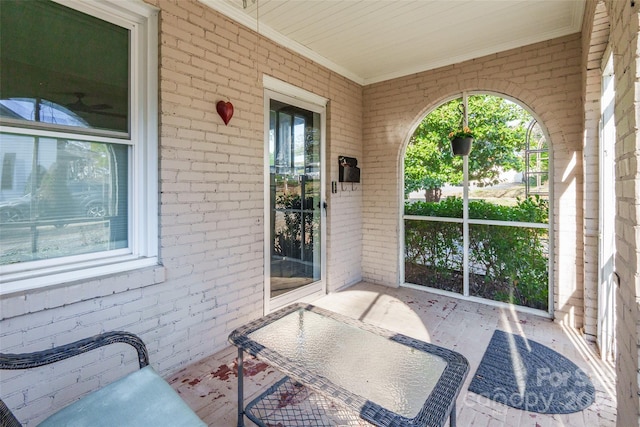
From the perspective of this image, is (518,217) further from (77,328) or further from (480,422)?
(77,328)

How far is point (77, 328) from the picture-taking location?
186 centimetres

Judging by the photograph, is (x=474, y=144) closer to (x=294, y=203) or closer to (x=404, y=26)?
(x=404, y=26)

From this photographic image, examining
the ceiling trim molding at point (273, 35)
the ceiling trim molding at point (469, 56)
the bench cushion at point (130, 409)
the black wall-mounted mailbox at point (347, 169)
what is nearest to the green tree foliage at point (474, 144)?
the ceiling trim molding at point (469, 56)

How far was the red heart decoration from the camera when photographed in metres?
2.53

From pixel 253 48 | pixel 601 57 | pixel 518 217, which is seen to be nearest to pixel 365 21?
pixel 253 48

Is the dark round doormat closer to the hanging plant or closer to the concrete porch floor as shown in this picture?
the concrete porch floor

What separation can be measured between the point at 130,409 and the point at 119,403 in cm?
7

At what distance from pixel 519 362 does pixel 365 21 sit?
10.5 feet

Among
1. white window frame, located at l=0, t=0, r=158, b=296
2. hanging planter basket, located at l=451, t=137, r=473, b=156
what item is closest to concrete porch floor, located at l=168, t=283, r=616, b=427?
white window frame, located at l=0, t=0, r=158, b=296

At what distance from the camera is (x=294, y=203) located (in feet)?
11.6

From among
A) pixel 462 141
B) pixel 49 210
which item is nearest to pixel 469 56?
pixel 462 141

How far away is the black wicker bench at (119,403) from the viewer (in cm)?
120

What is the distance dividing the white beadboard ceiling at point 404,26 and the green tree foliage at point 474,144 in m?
0.59

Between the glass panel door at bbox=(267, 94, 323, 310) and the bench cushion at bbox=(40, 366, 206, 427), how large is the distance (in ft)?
5.83
